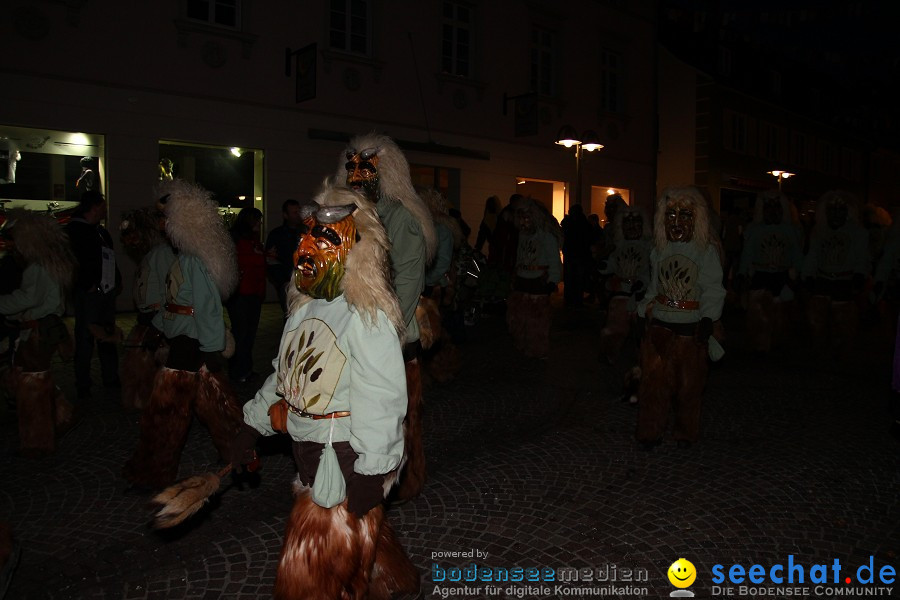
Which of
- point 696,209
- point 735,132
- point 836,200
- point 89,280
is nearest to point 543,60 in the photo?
point 735,132

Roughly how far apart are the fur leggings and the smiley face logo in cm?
305

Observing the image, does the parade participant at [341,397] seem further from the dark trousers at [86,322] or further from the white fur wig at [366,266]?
the dark trousers at [86,322]

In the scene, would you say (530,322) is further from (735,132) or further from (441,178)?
(735,132)

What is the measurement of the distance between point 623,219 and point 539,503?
465 centimetres

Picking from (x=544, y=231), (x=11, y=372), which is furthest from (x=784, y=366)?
(x=11, y=372)

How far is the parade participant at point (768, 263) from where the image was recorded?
924 cm

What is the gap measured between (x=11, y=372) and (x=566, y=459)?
4.32 meters

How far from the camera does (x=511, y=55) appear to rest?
18719 millimetres

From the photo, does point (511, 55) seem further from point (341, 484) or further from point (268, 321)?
point (341, 484)

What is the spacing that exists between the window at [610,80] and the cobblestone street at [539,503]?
1649cm

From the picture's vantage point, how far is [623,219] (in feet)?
27.0

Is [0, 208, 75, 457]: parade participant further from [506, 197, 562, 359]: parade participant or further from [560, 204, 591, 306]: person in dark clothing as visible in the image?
[560, 204, 591, 306]: person in dark clothing

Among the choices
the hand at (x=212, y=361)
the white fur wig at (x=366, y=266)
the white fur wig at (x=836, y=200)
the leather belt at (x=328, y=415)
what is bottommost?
the hand at (x=212, y=361)

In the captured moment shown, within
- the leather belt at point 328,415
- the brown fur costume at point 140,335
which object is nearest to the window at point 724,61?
the brown fur costume at point 140,335
